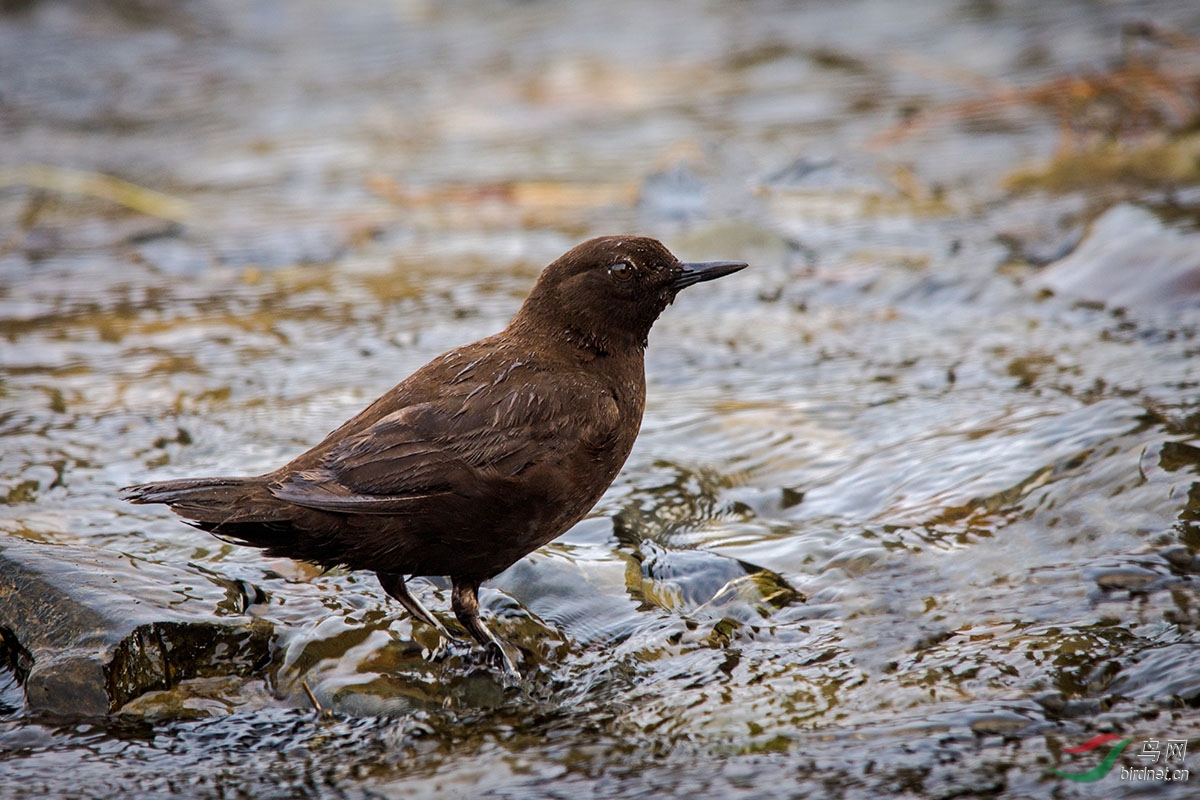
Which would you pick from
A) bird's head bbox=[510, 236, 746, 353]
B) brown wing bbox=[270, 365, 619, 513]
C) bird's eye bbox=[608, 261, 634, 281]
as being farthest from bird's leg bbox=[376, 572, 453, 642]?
bird's eye bbox=[608, 261, 634, 281]

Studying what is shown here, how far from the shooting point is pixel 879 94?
10352 millimetres

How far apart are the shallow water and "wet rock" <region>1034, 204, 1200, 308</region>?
28 millimetres

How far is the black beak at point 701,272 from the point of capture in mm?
4043

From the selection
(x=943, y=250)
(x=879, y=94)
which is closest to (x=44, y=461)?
(x=943, y=250)

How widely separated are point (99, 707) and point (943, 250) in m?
5.17

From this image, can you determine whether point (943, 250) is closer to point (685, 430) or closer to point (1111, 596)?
point (685, 430)

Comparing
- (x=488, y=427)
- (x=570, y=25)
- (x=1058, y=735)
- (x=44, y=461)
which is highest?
(x=570, y=25)

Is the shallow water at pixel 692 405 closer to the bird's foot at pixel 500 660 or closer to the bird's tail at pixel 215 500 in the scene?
the bird's foot at pixel 500 660

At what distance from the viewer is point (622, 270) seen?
13.3 ft

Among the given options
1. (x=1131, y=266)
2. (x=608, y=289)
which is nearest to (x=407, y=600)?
(x=608, y=289)

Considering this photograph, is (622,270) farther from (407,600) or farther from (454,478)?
(407,600)

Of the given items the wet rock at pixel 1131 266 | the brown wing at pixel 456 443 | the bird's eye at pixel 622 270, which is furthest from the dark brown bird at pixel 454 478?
the wet rock at pixel 1131 266

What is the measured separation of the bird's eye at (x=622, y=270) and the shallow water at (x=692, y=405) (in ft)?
2.88

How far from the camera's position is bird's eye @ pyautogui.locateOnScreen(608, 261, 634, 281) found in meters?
4.05
